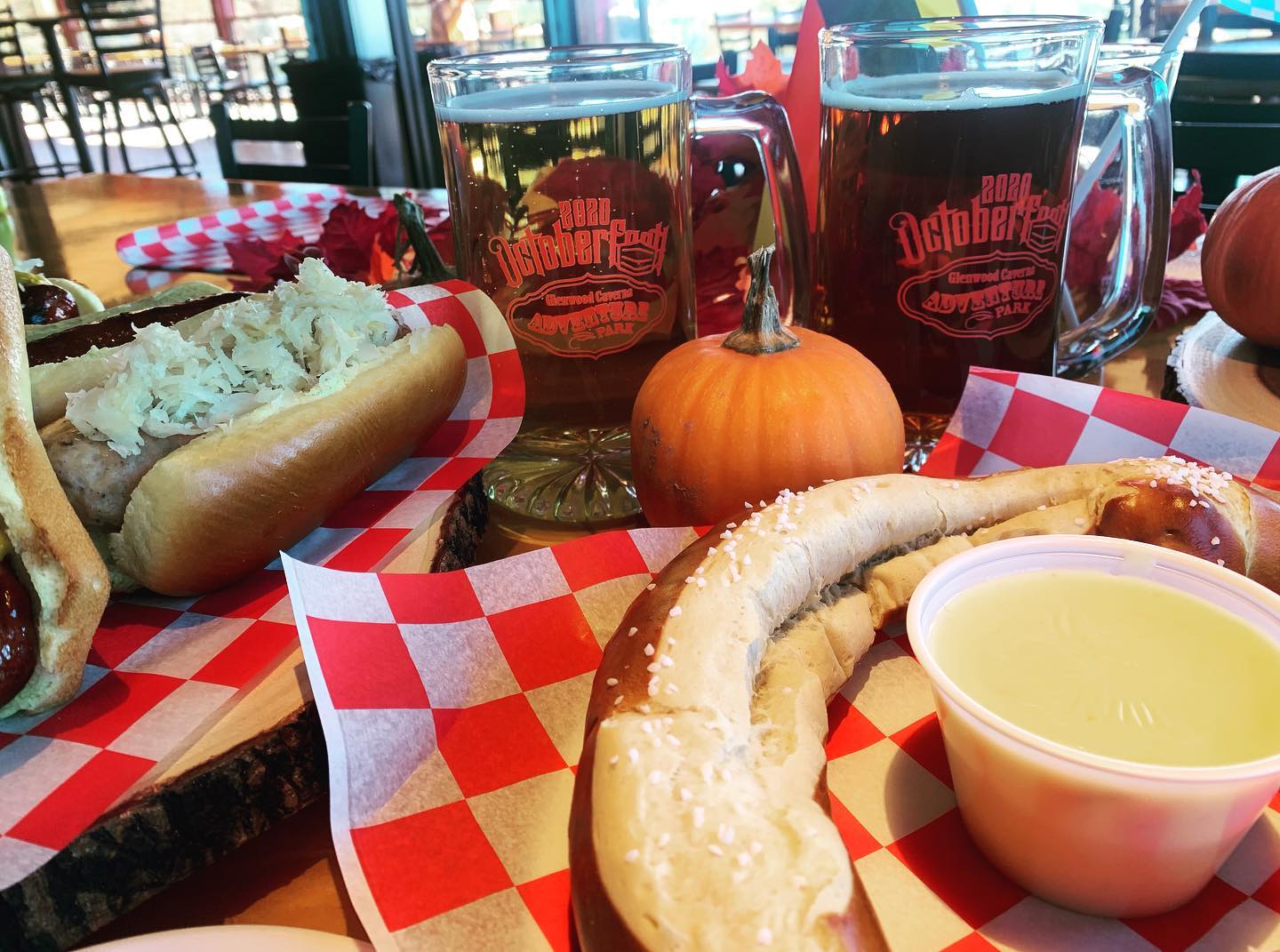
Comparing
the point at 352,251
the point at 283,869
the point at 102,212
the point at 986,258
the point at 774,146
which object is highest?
the point at 774,146

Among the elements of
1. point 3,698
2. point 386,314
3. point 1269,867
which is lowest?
point 1269,867

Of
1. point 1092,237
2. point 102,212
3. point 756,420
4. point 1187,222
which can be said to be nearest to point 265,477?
point 756,420

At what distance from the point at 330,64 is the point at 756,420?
6.22 meters

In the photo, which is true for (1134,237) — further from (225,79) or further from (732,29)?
(225,79)

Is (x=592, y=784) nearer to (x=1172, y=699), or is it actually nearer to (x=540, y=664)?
(x=540, y=664)

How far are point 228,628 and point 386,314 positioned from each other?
0.53m

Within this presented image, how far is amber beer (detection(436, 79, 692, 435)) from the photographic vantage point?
3.47 ft

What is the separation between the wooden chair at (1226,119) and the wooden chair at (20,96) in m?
8.56

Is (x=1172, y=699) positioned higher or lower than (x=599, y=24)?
lower

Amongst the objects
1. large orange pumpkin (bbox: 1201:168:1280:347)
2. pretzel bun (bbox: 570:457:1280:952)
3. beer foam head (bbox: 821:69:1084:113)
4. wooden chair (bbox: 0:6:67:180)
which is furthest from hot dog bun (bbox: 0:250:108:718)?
wooden chair (bbox: 0:6:67:180)

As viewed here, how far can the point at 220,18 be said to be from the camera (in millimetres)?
8406

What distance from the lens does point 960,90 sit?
1069 mm

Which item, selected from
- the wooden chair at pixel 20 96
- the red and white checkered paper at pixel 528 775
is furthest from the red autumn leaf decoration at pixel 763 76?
the wooden chair at pixel 20 96

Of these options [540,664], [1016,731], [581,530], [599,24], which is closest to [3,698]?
[540,664]
